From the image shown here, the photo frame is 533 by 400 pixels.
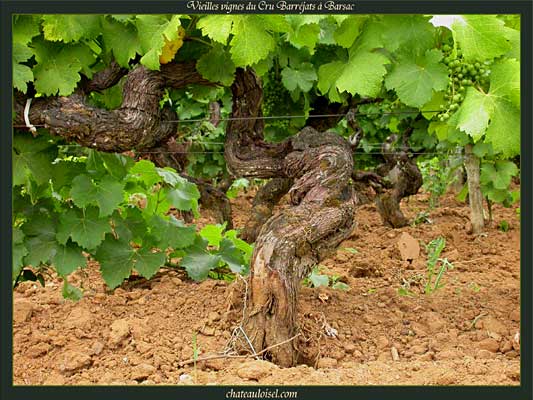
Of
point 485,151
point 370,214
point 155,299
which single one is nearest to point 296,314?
point 155,299

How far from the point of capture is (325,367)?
364 cm

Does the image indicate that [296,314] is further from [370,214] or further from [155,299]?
[370,214]

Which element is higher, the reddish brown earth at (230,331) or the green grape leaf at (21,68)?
the green grape leaf at (21,68)

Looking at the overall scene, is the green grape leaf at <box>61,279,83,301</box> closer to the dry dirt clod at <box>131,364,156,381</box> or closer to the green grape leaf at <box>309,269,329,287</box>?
the dry dirt clod at <box>131,364,156,381</box>

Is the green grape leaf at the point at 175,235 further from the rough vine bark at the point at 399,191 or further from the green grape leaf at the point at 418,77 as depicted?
the rough vine bark at the point at 399,191

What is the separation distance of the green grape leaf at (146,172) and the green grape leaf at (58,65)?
92 centimetres

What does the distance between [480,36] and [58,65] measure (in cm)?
212

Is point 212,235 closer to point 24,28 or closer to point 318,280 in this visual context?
point 318,280

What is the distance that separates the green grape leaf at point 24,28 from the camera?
380 centimetres

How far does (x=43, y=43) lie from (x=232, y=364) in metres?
1.93

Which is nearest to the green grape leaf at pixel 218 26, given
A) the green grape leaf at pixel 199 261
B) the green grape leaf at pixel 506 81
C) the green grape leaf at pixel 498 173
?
the green grape leaf at pixel 506 81

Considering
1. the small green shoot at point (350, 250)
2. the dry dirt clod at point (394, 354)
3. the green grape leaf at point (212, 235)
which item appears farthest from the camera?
the small green shoot at point (350, 250)

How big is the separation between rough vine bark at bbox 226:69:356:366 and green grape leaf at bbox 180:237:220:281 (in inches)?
24.3

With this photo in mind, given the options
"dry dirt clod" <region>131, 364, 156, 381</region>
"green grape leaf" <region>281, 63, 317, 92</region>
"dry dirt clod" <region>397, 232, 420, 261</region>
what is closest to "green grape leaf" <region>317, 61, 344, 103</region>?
"green grape leaf" <region>281, 63, 317, 92</region>
